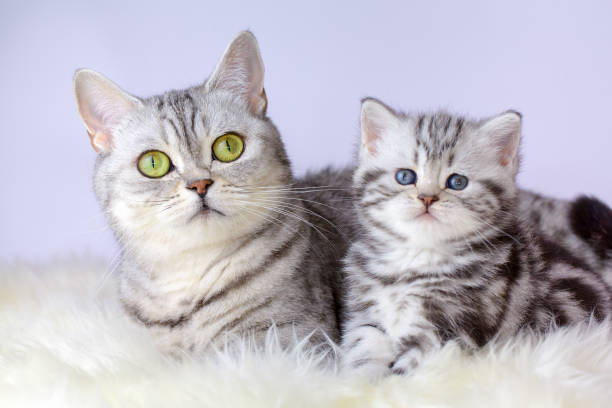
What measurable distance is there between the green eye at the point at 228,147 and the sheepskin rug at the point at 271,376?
453 mm

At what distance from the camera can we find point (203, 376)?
1.18 meters

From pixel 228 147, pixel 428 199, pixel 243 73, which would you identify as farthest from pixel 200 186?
pixel 428 199

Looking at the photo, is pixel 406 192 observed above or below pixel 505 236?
above

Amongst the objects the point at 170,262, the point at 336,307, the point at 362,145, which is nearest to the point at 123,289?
the point at 170,262

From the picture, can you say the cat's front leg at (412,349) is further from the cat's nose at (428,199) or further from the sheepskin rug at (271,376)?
the cat's nose at (428,199)

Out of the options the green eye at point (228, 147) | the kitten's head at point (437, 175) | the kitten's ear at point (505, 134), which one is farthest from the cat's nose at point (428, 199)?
the green eye at point (228, 147)

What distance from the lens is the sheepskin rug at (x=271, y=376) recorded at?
3.57 feet

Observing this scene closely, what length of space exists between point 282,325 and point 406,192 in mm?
448

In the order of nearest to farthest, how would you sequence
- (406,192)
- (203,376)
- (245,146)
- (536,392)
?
(536,392) → (203,376) → (406,192) → (245,146)

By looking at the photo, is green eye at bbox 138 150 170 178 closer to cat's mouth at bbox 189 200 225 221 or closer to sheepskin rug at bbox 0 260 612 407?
cat's mouth at bbox 189 200 225 221

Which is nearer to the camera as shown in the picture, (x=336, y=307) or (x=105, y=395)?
(x=105, y=395)

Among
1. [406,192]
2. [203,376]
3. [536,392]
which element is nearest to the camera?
[536,392]

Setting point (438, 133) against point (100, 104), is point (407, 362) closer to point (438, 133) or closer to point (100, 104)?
point (438, 133)

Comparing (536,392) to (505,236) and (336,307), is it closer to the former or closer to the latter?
(505,236)
